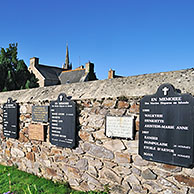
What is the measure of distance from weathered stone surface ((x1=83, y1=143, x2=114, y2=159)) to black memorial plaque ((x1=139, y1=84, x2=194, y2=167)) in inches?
24.7

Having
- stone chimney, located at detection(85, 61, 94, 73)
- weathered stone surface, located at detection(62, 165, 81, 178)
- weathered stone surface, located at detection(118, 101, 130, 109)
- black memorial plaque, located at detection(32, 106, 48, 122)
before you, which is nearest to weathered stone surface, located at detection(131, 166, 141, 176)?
weathered stone surface, located at detection(118, 101, 130, 109)

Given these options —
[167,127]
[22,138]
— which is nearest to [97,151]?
[167,127]

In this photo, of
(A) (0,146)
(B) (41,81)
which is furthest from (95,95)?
(B) (41,81)

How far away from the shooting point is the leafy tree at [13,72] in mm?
16078

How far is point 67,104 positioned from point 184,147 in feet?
7.36

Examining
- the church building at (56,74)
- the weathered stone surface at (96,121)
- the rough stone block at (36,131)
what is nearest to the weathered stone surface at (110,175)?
the weathered stone surface at (96,121)

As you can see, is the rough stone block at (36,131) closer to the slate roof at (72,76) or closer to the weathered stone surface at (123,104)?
the weathered stone surface at (123,104)

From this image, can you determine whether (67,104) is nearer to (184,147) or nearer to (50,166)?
(50,166)

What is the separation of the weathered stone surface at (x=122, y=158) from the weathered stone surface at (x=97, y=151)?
10cm

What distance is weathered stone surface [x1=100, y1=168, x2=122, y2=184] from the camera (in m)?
3.33

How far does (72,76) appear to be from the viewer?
114ft

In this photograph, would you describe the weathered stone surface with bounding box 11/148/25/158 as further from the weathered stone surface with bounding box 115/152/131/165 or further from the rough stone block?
the weathered stone surface with bounding box 115/152/131/165

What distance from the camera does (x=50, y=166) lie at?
4355 millimetres

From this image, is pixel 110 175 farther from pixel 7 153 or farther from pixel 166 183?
pixel 7 153
